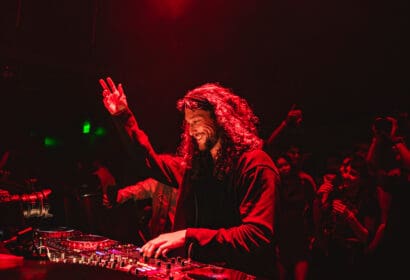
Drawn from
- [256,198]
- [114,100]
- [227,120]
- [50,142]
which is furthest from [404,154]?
[50,142]

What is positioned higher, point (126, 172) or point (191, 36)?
point (191, 36)

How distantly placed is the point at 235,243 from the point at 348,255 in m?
2.70

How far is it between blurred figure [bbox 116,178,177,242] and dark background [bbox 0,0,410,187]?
2.69m

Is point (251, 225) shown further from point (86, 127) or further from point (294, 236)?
point (86, 127)

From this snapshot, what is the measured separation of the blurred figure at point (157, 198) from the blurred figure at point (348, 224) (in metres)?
1.82

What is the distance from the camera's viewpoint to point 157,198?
493cm

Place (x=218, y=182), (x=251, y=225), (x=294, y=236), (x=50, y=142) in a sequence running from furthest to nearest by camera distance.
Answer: (x=50, y=142) < (x=294, y=236) < (x=218, y=182) < (x=251, y=225)

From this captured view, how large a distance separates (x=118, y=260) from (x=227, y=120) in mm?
986

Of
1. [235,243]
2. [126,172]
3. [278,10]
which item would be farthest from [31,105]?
[235,243]

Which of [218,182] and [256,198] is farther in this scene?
[218,182]

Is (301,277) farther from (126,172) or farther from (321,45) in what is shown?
(126,172)

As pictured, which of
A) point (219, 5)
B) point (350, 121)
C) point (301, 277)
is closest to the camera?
point (301, 277)

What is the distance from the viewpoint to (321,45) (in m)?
6.52

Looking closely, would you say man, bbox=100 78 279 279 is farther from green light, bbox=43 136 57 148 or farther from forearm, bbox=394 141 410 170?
green light, bbox=43 136 57 148
